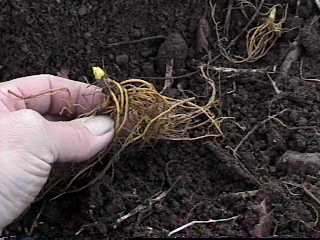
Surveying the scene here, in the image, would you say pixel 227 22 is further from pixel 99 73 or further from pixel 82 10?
pixel 99 73

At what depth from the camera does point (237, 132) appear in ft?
5.61

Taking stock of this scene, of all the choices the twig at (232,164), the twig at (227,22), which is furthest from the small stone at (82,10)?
the twig at (232,164)

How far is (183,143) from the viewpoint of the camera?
1.69 meters

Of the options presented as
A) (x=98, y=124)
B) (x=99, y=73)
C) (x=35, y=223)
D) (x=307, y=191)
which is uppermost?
(x=99, y=73)

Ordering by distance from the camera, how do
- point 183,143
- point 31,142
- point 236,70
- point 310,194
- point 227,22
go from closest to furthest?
point 31,142 → point 310,194 → point 183,143 → point 236,70 → point 227,22

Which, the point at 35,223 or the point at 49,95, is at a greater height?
the point at 49,95

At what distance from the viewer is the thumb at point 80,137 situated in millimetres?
1388

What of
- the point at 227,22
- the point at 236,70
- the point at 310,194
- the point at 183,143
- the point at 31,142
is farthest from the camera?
the point at 227,22

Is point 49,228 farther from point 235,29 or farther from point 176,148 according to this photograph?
point 235,29

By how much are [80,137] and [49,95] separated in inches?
7.7

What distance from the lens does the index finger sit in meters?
1.53

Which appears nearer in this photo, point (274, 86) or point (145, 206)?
point (145, 206)

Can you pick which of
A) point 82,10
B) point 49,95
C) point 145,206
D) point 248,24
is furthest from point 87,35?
point 145,206

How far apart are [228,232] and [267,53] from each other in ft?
2.07
